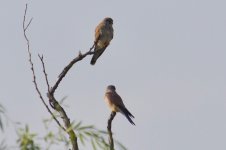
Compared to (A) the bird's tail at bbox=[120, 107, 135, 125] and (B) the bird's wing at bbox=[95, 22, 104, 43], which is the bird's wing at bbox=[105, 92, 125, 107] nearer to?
(A) the bird's tail at bbox=[120, 107, 135, 125]

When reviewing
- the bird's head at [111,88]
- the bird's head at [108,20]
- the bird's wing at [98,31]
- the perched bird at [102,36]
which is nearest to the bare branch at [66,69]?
the perched bird at [102,36]

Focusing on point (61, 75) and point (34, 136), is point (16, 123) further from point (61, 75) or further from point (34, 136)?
point (61, 75)

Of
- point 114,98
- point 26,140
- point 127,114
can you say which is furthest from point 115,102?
point 26,140

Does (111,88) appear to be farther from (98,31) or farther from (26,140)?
(26,140)

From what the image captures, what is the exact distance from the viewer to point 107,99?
12.4 m

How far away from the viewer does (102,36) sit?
13.2 meters

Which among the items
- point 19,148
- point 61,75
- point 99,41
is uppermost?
point 99,41

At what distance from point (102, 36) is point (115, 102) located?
1869 millimetres

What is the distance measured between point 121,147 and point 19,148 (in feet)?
1.72

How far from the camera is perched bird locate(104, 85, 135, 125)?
10906 mm

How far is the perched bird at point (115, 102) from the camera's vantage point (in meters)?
10.9

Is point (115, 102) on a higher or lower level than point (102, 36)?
lower

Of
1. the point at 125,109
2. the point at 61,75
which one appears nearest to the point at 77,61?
the point at 61,75

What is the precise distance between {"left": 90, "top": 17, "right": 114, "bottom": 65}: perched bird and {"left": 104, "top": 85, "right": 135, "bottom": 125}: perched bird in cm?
68
